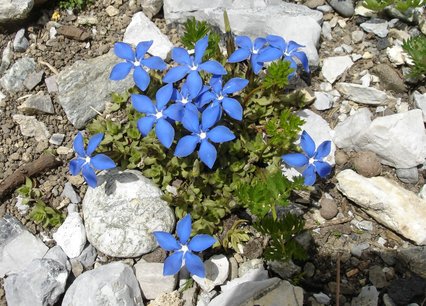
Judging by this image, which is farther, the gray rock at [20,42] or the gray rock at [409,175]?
the gray rock at [20,42]

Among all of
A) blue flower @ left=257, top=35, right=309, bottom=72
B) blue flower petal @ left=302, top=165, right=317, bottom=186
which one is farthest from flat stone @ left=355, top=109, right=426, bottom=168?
blue flower @ left=257, top=35, right=309, bottom=72

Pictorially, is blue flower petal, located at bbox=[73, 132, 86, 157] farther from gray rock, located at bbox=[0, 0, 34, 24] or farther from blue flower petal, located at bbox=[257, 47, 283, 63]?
gray rock, located at bbox=[0, 0, 34, 24]

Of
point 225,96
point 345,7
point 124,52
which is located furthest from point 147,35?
point 345,7

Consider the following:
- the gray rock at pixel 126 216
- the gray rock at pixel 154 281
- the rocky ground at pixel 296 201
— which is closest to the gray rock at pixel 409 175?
the rocky ground at pixel 296 201

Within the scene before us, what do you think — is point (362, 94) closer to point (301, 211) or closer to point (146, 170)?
point (301, 211)

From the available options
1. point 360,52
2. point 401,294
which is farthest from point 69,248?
point 360,52

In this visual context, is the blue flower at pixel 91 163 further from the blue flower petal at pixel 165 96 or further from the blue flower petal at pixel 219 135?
the blue flower petal at pixel 219 135
